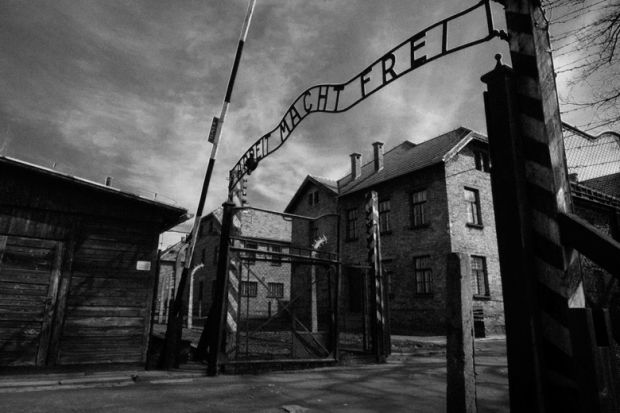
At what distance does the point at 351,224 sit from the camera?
23.0 m

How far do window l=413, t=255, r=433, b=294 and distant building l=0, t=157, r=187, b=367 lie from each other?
521 inches

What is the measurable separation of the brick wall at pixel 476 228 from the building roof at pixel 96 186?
513 inches

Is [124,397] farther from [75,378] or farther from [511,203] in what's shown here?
[511,203]

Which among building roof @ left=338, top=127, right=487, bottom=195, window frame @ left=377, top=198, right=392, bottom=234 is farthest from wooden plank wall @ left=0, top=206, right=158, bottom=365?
window frame @ left=377, top=198, right=392, bottom=234

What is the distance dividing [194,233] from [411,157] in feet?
56.4

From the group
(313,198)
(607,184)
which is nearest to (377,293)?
(607,184)

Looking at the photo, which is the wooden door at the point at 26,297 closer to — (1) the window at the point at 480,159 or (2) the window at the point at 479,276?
(2) the window at the point at 479,276

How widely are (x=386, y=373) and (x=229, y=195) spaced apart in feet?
16.0

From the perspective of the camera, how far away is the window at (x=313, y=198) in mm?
26156

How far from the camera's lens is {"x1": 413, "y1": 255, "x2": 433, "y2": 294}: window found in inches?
703

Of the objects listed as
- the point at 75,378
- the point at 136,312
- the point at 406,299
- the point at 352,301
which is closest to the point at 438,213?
the point at 406,299

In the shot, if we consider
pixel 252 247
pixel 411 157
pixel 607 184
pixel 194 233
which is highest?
pixel 411 157

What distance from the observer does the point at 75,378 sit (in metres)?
5.90

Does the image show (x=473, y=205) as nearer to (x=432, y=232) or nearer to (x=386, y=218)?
(x=432, y=232)
